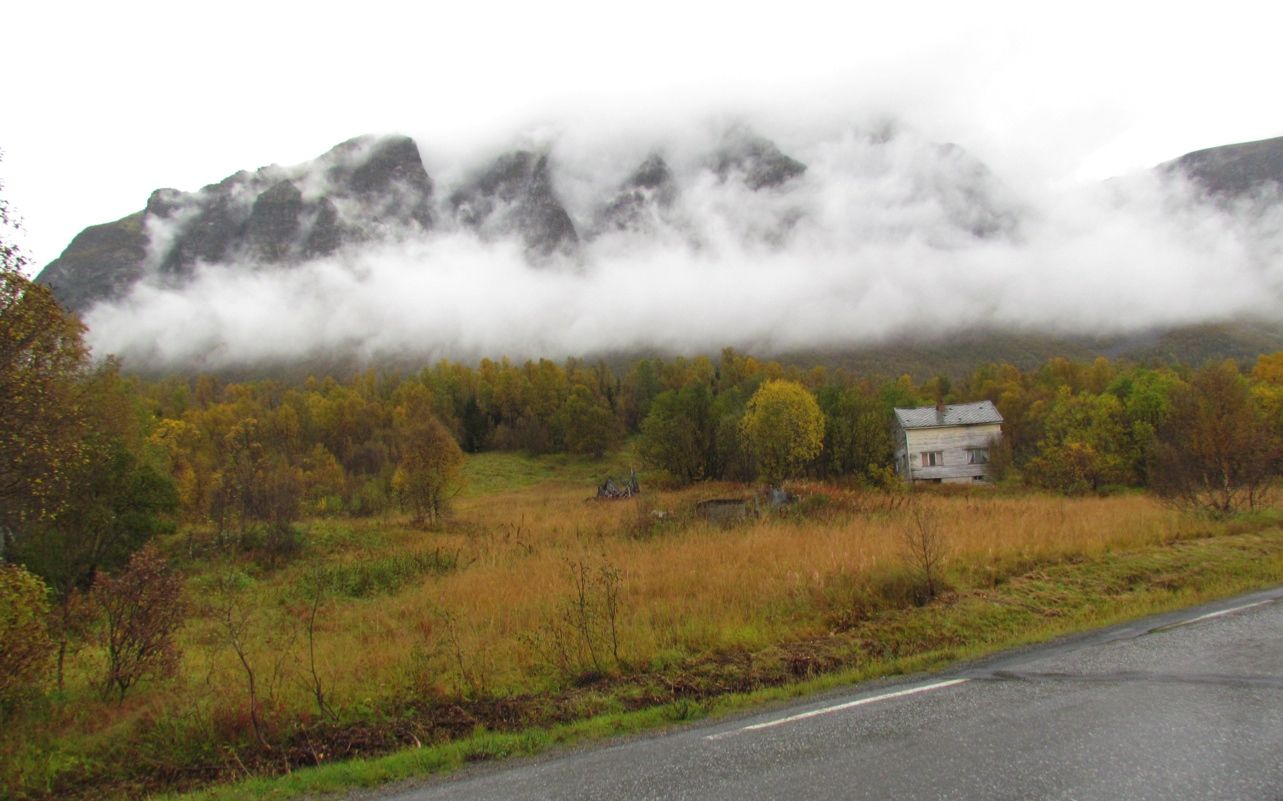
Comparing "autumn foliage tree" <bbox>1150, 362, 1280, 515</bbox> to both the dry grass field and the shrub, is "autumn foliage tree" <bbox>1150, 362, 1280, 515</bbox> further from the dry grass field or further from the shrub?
the shrub

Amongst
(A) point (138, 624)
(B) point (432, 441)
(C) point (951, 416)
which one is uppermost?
(B) point (432, 441)

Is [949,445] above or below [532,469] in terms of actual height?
above

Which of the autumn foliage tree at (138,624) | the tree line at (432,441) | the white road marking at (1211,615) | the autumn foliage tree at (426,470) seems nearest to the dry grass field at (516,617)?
the autumn foliage tree at (138,624)

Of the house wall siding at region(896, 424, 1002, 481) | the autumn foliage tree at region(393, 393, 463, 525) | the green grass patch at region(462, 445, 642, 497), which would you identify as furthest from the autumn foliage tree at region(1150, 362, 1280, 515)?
the green grass patch at region(462, 445, 642, 497)

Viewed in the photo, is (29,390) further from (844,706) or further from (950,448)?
(950,448)

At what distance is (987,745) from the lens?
5734mm

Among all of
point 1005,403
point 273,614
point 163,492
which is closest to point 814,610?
point 273,614

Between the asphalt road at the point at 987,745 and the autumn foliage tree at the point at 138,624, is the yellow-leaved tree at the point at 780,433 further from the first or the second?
the autumn foliage tree at the point at 138,624

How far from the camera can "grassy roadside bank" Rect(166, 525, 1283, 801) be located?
6832mm

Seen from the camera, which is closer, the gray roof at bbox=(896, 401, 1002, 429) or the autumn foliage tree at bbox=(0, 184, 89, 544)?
the autumn foliage tree at bbox=(0, 184, 89, 544)

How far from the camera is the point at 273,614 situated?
1517 centimetres

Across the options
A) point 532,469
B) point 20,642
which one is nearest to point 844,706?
point 20,642

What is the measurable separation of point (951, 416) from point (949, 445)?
271 cm

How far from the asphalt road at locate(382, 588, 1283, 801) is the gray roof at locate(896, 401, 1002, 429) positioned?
57.7m
